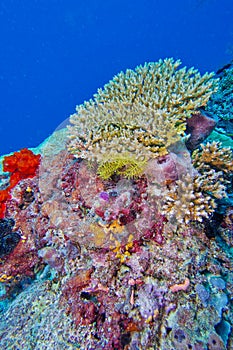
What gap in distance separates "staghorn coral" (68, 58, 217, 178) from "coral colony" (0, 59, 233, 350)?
0.02m

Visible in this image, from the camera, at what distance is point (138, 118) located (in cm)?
366

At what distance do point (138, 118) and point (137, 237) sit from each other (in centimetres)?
187

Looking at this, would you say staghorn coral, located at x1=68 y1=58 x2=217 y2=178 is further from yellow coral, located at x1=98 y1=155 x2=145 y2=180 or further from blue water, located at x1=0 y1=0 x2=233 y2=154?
blue water, located at x1=0 y1=0 x2=233 y2=154

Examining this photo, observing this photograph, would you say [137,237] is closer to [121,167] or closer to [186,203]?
[186,203]

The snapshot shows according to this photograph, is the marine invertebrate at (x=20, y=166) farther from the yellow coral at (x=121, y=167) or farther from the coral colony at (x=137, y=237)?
→ the yellow coral at (x=121, y=167)

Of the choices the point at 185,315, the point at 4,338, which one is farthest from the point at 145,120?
the point at 4,338

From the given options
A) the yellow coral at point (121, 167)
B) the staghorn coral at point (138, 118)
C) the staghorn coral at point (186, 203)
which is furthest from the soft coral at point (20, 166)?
the staghorn coral at point (186, 203)

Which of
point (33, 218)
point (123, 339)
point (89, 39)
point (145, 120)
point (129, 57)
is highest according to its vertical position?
point (89, 39)

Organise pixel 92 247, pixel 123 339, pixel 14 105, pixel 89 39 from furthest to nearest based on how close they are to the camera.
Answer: pixel 89 39
pixel 14 105
pixel 92 247
pixel 123 339

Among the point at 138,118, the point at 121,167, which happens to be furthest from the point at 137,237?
the point at 138,118

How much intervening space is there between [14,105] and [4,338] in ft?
477

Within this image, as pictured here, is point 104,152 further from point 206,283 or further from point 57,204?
point 206,283

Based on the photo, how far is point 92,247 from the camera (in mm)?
3400

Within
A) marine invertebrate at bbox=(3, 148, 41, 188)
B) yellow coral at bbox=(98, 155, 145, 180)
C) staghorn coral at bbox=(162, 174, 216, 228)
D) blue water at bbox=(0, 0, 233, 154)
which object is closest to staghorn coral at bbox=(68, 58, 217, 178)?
yellow coral at bbox=(98, 155, 145, 180)
